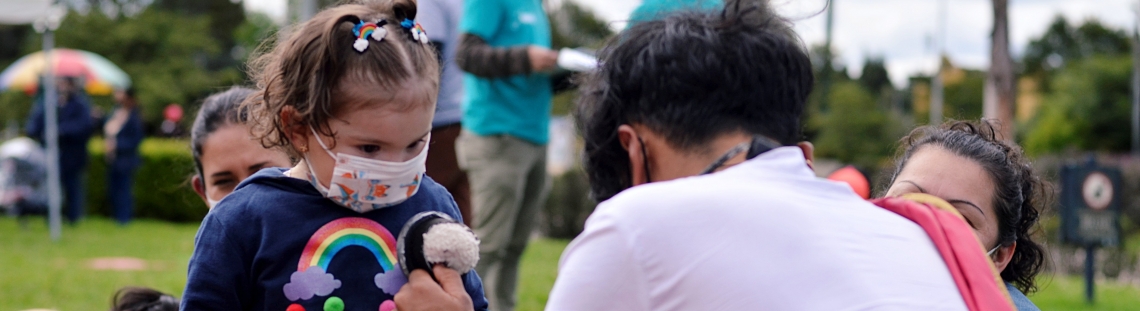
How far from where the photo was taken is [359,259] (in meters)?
1.74

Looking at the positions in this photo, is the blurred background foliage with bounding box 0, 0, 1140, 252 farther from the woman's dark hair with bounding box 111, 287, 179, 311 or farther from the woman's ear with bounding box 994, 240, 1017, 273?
the woman's ear with bounding box 994, 240, 1017, 273

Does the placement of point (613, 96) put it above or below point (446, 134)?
above

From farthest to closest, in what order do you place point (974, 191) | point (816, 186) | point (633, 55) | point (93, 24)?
point (93, 24), point (974, 191), point (633, 55), point (816, 186)

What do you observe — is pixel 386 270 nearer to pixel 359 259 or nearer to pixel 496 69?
pixel 359 259

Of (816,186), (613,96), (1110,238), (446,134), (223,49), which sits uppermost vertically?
(613,96)

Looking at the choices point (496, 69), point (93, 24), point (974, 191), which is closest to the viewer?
point (974, 191)

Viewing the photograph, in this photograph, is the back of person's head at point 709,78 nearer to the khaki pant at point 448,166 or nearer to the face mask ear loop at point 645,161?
the face mask ear loop at point 645,161

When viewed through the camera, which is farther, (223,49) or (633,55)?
(223,49)

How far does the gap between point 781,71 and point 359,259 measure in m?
0.76

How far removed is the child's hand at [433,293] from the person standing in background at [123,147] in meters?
11.9

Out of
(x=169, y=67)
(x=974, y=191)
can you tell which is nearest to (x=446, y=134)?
(x=974, y=191)

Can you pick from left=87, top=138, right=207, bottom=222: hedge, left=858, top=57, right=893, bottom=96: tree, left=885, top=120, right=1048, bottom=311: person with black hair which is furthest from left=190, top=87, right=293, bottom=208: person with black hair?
left=858, top=57, right=893, bottom=96: tree

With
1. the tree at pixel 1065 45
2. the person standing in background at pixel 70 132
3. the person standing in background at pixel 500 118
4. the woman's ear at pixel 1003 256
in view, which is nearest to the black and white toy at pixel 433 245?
the woman's ear at pixel 1003 256

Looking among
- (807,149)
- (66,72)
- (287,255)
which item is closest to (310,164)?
(287,255)
